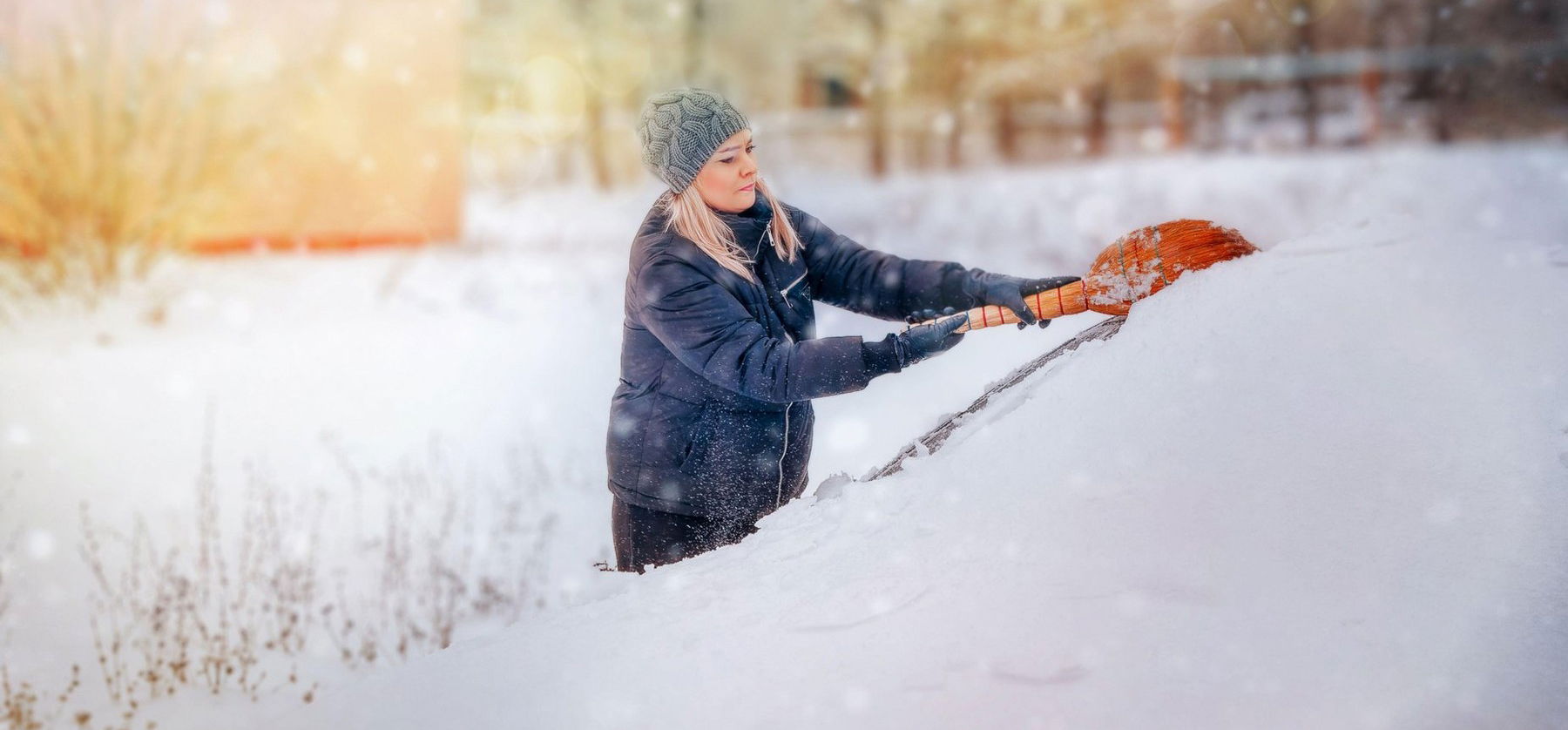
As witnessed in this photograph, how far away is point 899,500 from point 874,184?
48.5 ft

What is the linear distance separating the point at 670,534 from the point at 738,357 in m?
0.56

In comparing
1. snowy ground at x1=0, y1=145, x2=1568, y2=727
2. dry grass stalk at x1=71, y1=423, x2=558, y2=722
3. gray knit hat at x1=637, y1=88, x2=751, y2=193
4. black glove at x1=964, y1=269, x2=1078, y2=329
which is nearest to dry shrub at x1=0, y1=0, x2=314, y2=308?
dry grass stalk at x1=71, y1=423, x2=558, y2=722

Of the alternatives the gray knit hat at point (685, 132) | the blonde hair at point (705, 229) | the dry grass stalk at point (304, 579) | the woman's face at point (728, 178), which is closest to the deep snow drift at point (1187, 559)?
the blonde hair at point (705, 229)

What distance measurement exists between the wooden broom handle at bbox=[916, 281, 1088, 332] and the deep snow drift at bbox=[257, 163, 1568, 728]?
0.11 meters

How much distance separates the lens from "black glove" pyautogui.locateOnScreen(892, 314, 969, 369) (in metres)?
2.10

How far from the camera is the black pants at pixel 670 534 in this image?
96.0 inches

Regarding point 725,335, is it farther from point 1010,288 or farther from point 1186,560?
point 1186,560

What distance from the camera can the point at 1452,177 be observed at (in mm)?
11125

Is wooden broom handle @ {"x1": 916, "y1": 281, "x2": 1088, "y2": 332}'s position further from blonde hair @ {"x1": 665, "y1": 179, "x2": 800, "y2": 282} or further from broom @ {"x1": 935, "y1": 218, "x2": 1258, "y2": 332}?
blonde hair @ {"x1": 665, "y1": 179, "x2": 800, "y2": 282}

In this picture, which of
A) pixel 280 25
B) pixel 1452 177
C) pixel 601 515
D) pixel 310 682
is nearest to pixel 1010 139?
pixel 1452 177

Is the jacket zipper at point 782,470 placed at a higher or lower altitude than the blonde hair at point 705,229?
lower

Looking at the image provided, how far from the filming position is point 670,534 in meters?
2.44

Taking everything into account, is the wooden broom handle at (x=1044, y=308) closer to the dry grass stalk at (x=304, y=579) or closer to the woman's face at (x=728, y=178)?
the woman's face at (x=728, y=178)

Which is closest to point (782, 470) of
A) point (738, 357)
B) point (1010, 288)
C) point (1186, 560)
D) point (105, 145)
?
point (738, 357)
